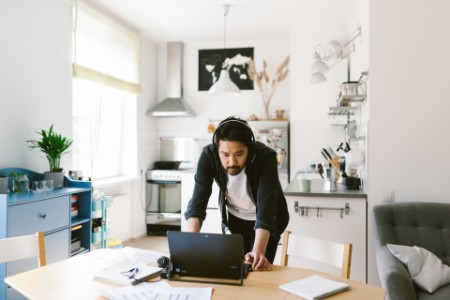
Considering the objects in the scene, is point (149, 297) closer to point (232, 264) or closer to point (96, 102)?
point (232, 264)

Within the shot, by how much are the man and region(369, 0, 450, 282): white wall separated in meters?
1.36

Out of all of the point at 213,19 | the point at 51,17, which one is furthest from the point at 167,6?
the point at 51,17

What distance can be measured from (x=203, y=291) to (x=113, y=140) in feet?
13.2

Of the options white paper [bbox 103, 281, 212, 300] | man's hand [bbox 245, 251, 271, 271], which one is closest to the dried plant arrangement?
man's hand [bbox 245, 251, 271, 271]

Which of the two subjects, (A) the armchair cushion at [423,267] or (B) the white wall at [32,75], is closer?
(A) the armchair cushion at [423,267]

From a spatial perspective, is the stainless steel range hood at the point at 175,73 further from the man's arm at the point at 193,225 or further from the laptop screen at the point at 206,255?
the laptop screen at the point at 206,255

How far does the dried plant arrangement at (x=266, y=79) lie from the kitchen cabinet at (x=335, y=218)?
2.44 m

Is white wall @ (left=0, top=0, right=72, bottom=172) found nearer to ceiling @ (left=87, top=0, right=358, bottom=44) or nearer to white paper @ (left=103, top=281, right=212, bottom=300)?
ceiling @ (left=87, top=0, right=358, bottom=44)

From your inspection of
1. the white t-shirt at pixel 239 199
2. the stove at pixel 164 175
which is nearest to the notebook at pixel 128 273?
the white t-shirt at pixel 239 199

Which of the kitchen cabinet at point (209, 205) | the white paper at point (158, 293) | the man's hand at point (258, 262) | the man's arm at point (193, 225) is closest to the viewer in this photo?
the white paper at point (158, 293)

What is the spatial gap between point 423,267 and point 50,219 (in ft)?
8.47

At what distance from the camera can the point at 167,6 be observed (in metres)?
4.30

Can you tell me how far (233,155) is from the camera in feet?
5.99

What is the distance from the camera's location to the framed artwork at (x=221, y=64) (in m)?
5.66
